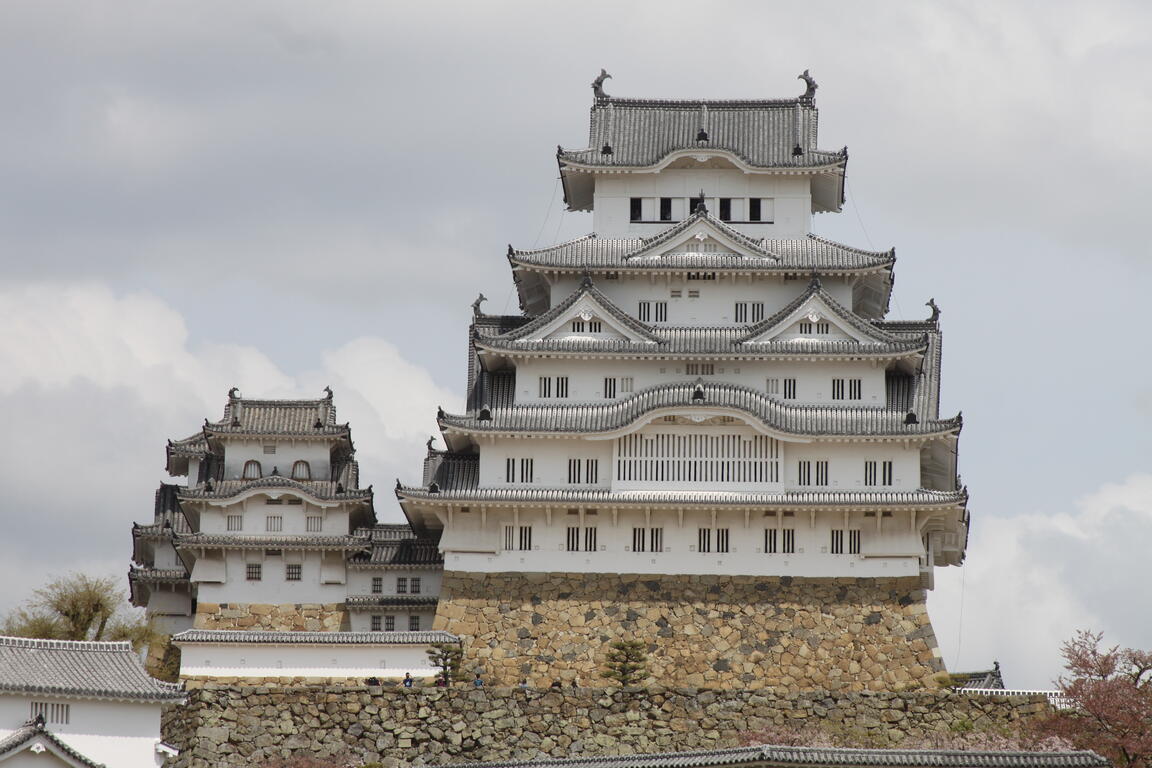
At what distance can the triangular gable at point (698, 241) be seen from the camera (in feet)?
219

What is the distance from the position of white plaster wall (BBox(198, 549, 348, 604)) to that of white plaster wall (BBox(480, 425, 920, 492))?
6389 mm

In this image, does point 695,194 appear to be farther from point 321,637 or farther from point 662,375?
point 321,637

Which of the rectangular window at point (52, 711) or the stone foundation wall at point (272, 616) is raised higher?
the stone foundation wall at point (272, 616)

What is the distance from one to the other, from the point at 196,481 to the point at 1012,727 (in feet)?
94.8

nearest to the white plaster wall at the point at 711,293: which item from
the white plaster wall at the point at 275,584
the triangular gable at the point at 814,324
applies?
the triangular gable at the point at 814,324

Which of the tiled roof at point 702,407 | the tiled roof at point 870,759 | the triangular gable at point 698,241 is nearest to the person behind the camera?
the tiled roof at point 870,759

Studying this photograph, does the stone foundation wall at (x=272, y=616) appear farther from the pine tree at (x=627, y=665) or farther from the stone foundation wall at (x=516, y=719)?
the stone foundation wall at (x=516, y=719)

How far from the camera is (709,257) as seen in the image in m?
66.6

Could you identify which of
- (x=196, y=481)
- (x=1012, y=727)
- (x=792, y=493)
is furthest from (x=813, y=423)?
(x=196, y=481)

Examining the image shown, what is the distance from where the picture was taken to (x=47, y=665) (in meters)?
50.8

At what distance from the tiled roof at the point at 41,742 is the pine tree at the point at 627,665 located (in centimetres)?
1477

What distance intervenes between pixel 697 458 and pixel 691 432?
0.77 metres

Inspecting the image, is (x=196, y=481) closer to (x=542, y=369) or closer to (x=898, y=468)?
(x=542, y=369)

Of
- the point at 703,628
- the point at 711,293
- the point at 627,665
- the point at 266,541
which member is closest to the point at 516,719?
the point at 627,665
